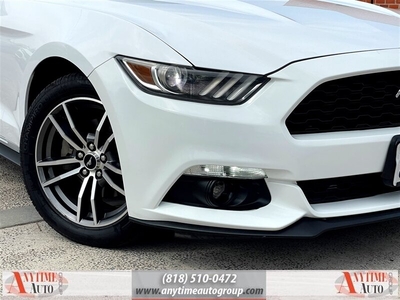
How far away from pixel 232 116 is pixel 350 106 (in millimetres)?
541

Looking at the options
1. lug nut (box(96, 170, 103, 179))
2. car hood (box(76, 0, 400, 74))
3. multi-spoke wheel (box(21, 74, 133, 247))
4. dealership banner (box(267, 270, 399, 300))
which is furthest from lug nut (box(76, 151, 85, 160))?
dealership banner (box(267, 270, 399, 300))

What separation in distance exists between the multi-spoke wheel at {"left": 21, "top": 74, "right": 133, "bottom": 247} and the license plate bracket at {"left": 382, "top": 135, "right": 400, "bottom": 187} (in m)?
1.14

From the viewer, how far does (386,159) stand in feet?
8.32

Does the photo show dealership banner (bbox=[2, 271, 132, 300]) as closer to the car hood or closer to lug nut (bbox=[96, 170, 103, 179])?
lug nut (bbox=[96, 170, 103, 179])

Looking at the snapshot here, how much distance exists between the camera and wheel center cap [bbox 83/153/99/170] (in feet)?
9.22

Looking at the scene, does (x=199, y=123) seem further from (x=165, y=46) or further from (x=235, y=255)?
(x=235, y=255)

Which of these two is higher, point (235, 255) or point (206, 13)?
point (206, 13)

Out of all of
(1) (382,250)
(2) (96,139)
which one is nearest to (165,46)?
(2) (96,139)

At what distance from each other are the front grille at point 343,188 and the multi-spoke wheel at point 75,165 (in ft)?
2.69

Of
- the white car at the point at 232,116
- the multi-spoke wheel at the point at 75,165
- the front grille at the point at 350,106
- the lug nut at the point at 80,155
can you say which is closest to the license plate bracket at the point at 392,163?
the white car at the point at 232,116

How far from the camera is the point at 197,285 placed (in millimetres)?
2398

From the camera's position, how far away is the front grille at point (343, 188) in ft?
8.29

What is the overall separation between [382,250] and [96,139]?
1.45 m

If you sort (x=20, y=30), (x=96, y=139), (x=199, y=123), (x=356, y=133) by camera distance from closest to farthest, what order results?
(x=199, y=123), (x=356, y=133), (x=96, y=139), (x=20, y=30)
